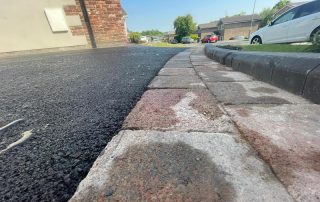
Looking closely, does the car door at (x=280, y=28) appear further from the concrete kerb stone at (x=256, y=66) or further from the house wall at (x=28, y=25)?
the house wall at (x=28, y=25)

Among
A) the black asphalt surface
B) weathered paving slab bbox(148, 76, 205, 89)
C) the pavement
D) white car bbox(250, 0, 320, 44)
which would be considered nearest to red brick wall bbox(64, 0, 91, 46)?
the black asphalt surface

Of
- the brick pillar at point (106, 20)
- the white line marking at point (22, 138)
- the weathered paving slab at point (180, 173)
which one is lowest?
the weathered paving slab at point (180, 173)

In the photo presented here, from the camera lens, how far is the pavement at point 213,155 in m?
0.55

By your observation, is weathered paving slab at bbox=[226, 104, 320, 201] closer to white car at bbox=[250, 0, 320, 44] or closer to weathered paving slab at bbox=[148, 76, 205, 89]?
weathered paving slab at bbox=[148, 76, 205, 89]

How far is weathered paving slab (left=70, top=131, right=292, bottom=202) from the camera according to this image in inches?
21.1

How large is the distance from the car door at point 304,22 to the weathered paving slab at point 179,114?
230 inches

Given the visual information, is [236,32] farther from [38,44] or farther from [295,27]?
[38,44]

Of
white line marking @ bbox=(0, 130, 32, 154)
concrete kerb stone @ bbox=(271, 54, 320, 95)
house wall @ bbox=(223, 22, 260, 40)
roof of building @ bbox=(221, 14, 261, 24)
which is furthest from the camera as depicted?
roof of building @ bbox=(221, 14, 261, 24)

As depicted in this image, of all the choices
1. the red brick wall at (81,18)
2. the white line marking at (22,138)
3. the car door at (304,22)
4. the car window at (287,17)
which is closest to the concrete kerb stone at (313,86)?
the white line marking at (22,138)

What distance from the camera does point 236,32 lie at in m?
41.5

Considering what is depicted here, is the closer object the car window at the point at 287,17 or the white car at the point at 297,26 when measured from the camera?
the white car at the point at 297,26

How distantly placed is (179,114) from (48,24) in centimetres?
773

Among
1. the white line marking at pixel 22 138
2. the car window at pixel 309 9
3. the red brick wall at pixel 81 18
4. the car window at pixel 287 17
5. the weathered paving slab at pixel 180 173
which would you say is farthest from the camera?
the red brick wall at pixel 81 18

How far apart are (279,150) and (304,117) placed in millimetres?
451
